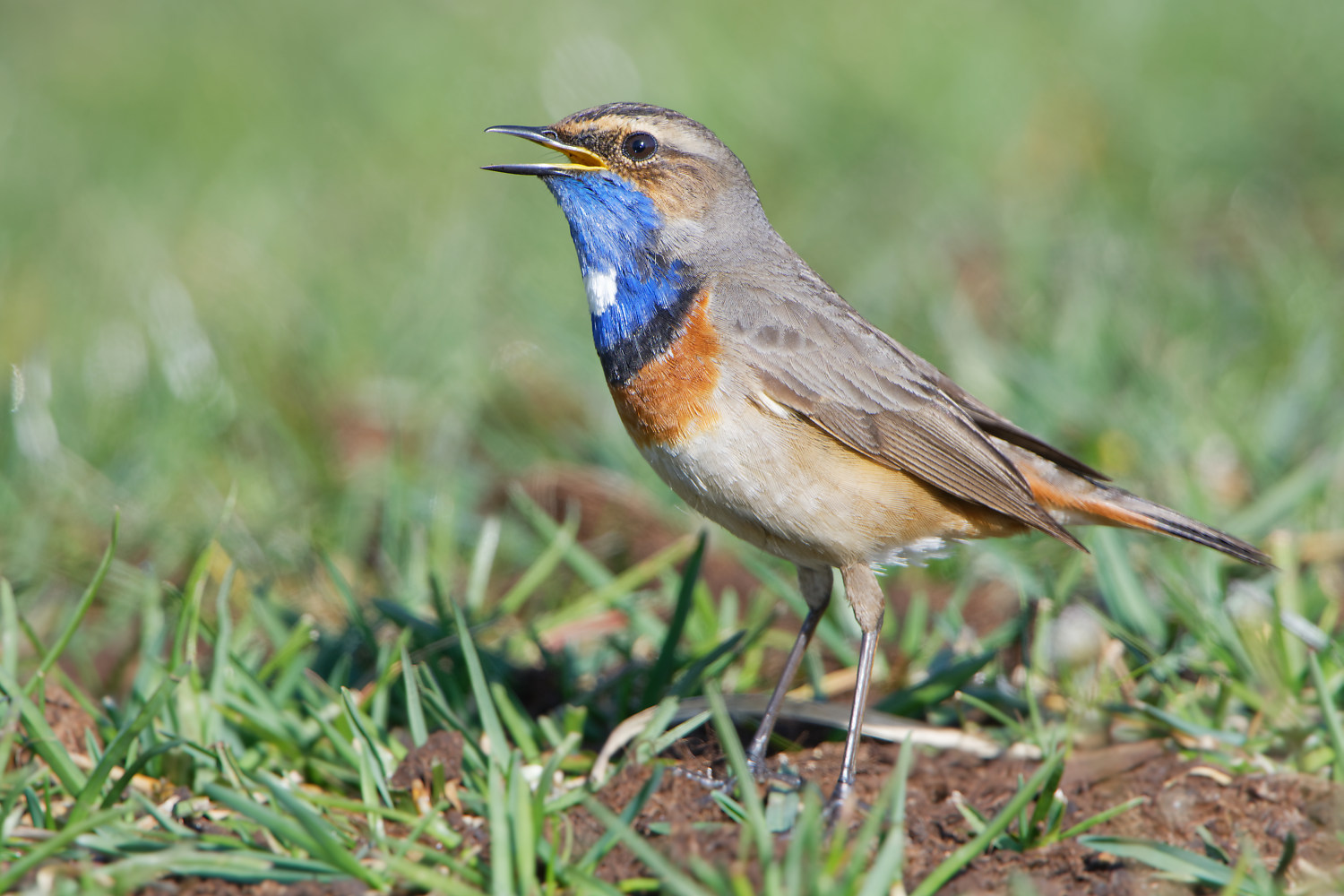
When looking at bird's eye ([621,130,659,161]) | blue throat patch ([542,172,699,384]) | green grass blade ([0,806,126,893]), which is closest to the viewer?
→ green grass blade ([0,806,126,893])

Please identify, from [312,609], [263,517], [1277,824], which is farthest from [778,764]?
[263,517]

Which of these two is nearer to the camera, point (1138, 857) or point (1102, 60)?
point (1138, 857)

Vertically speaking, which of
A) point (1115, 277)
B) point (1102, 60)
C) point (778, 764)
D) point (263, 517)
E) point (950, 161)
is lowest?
point (778, 764)

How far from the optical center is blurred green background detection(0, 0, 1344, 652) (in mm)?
A: 6438

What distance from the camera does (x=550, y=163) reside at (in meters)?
4.96

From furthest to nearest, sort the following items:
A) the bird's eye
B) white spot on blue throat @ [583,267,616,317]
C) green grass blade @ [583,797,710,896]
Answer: the bird's eye, white spot on blue throat @ [583,267,616,317], green grass blade @ [583,797,710,896]

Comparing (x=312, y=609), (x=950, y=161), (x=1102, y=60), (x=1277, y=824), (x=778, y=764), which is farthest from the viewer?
(x=1102, y=60)

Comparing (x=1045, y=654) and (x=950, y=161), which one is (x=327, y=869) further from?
(x=950, y=161)

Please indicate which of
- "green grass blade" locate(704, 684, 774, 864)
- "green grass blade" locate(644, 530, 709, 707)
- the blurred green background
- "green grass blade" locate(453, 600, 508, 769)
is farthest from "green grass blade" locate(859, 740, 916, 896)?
the blurred green background

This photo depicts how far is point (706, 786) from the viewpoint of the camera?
13.4ft

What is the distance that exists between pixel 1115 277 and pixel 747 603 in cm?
341

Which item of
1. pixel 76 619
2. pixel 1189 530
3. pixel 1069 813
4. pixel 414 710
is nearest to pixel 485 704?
pixel 414 710

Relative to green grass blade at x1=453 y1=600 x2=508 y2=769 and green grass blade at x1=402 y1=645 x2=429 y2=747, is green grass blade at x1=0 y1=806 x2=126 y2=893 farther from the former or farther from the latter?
green grass blade at x1=453 y1=600 x2=508 y2=769

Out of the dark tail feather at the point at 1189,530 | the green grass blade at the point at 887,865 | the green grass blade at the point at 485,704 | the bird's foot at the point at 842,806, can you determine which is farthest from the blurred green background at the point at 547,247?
the green grass blade at the point at 887,865
